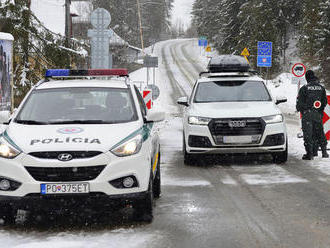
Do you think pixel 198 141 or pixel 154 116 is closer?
pixel 154 116

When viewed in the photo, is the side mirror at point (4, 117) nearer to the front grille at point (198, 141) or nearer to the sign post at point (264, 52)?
the front grille at point (198, 141)

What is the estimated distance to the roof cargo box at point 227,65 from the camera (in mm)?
16359

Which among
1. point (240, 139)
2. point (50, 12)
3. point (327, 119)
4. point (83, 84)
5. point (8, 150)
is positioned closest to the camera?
point (8, 150)

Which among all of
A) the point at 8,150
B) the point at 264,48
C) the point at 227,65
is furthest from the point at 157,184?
the point at 264,48

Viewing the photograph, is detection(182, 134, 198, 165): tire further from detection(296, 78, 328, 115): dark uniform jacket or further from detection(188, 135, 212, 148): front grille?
detection(296, 78, 328, 115): dark uniform jacket

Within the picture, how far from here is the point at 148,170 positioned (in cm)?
654

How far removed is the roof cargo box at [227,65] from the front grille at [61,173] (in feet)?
33.5

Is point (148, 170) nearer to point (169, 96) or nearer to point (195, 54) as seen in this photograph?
point (169, 96)

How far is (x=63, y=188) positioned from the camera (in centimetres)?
605

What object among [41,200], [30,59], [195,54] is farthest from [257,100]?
[195,54]

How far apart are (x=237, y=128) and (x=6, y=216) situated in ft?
18.4

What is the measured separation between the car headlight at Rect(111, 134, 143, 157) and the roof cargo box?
9678 millimetres

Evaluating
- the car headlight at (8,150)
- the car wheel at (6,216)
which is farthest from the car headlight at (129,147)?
the car wheel at (6,216)

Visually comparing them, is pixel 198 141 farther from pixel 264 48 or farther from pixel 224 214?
pixel 264 48
